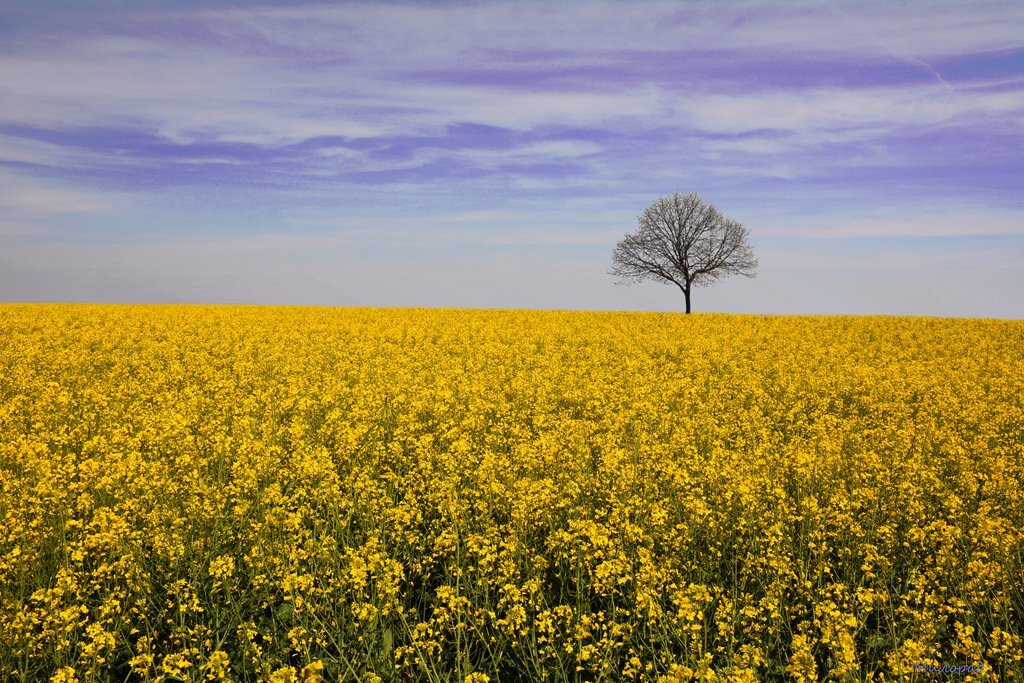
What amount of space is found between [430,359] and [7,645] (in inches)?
477

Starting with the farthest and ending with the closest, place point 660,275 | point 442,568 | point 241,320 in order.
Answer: point 660,275 < point 241,320 < point 442,568

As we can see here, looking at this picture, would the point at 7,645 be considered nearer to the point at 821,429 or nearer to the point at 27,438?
the point at 27,438

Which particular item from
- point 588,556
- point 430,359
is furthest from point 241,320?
point 588,556

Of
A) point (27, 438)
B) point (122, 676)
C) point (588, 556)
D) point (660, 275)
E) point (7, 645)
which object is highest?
point (660, 275)

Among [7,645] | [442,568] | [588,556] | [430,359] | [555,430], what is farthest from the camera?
[430,359]

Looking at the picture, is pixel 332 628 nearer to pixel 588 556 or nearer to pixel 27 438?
pixel 588 556

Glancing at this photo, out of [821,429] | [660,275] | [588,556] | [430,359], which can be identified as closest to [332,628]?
[588,556]

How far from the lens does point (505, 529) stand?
5.62m

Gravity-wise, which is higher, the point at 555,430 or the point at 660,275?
the point at 660,275

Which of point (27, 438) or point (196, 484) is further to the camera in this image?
point (27, 438)

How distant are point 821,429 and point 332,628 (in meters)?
7.18

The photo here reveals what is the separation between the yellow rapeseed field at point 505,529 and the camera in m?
4.02

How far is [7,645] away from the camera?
4090 millimetres

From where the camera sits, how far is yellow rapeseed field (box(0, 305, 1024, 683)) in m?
4.02
